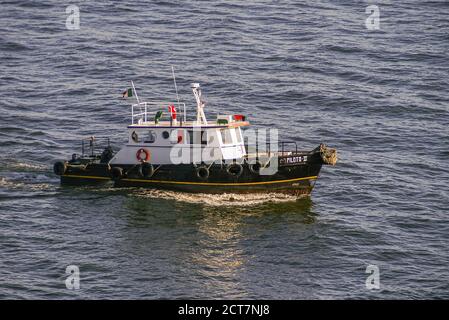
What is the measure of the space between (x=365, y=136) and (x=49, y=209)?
22.4 metres

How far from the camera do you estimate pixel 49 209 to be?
4462 centimetres

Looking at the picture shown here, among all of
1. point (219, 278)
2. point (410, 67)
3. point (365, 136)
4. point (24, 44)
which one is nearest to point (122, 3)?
point (24, 44)

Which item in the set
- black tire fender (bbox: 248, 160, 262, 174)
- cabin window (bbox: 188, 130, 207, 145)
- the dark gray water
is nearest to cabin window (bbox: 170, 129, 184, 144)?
cabin window (bbox: 188, 130, 207, 145)

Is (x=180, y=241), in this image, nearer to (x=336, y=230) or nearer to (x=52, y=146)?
(x=336, y=230)

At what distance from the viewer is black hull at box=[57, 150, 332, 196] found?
45.3 meters

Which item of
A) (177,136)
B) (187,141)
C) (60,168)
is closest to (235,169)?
(187,141)

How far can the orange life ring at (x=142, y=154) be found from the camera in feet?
154

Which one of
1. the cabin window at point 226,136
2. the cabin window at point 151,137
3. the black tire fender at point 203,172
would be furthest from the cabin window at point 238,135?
the cabin window at point 151,137

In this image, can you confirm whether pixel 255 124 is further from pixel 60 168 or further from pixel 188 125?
pixel 60 168

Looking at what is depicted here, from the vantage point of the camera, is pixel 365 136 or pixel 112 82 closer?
pixel 365 136

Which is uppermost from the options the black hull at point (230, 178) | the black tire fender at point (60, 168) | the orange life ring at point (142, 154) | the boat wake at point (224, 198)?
the orange life ring at point (142, 154)

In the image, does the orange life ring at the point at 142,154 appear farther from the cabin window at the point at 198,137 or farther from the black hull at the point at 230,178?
the cabin window at the point at 198,137

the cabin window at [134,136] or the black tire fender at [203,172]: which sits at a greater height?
the cabin window at [134,136]

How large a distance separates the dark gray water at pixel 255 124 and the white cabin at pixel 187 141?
2072 mm
